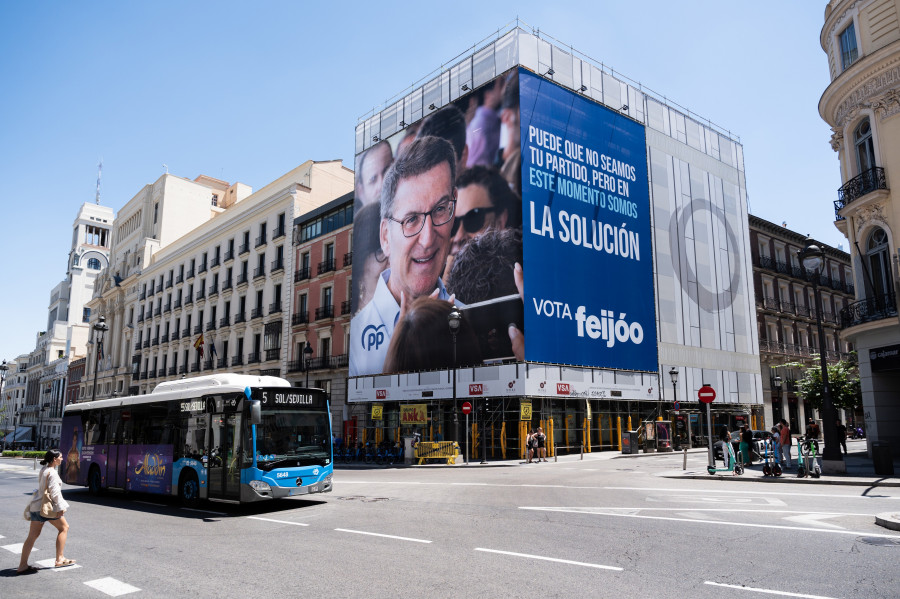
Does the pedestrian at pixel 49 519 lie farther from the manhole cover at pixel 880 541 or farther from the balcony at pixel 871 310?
the balcony at pixel 871 310

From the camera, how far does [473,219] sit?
3428 cm

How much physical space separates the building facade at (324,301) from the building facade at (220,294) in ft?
4.03

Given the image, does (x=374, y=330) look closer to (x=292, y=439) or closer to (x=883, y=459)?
(x=292, y=439)

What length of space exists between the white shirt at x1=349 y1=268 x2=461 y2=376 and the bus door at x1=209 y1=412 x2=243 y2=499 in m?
24.1

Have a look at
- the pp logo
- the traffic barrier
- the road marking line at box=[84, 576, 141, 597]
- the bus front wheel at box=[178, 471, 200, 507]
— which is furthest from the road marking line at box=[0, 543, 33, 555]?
the pp logo

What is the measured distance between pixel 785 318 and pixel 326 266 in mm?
37943

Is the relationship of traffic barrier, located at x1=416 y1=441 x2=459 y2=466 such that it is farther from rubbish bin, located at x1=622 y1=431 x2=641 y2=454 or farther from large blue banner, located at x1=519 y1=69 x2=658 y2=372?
rubbish bin, located at x1=622 y1=431 x2=641 y2=454

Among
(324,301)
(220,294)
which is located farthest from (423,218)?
(220,294)

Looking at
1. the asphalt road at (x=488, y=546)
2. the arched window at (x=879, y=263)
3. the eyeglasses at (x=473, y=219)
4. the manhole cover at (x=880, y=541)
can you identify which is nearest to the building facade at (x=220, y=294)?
the eyeglasses at (x=473, y=219)

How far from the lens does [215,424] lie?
13766 mm

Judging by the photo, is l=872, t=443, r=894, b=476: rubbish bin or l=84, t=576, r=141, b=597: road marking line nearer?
l=84, t=576, r=141, b=597: road marking line

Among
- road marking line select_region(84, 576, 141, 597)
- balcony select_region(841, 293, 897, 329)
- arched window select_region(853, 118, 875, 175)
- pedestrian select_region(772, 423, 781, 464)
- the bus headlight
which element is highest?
arched window select_region(853, 118, 875, 175)

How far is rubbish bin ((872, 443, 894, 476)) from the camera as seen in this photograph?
16562mm

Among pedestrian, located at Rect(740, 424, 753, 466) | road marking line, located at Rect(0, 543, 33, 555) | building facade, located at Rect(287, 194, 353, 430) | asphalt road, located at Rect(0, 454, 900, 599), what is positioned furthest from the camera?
building facade, located at Rect(287, 194, 353, 430)
